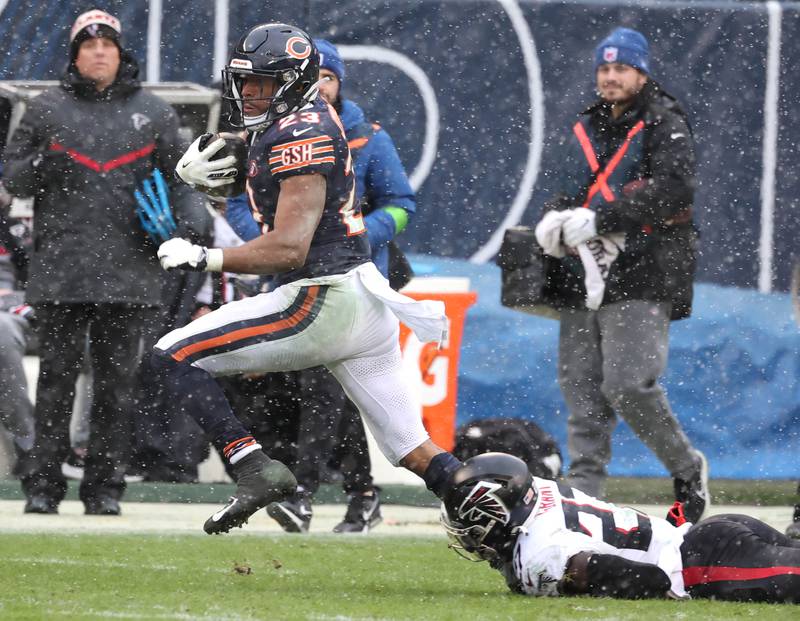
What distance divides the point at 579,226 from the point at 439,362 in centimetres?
194

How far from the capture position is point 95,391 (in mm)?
7539

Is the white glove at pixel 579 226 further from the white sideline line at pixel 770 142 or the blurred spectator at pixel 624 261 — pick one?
the white sideline line at pixel 770 142

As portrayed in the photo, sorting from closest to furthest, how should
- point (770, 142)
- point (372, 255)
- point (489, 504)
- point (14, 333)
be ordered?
point (489, 504)
point (372, 255)
point (14, 333)
point (770, 142)

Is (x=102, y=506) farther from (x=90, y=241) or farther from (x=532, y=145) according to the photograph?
(x=532, y=145)

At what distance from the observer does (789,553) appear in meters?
4.63

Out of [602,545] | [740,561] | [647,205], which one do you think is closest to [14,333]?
[647,205]

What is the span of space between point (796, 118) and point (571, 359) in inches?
154

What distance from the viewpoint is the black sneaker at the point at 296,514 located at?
6.66 metres

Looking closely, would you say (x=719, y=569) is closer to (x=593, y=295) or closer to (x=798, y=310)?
(x=593, y=295)

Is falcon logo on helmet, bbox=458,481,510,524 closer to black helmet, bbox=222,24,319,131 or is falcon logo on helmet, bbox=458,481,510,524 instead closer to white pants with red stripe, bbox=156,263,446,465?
white pants with red stripe, bbox=156,263,446,465

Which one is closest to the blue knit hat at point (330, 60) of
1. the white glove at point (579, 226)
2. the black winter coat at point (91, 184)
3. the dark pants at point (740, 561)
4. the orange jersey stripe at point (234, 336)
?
the black winter coat at point (91, 184)

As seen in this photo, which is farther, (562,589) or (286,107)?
(286,107)

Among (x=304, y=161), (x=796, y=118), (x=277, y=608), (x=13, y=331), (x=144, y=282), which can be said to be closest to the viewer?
(x=277, y=608)

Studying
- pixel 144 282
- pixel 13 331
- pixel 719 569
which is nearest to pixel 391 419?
pixel 719 569
